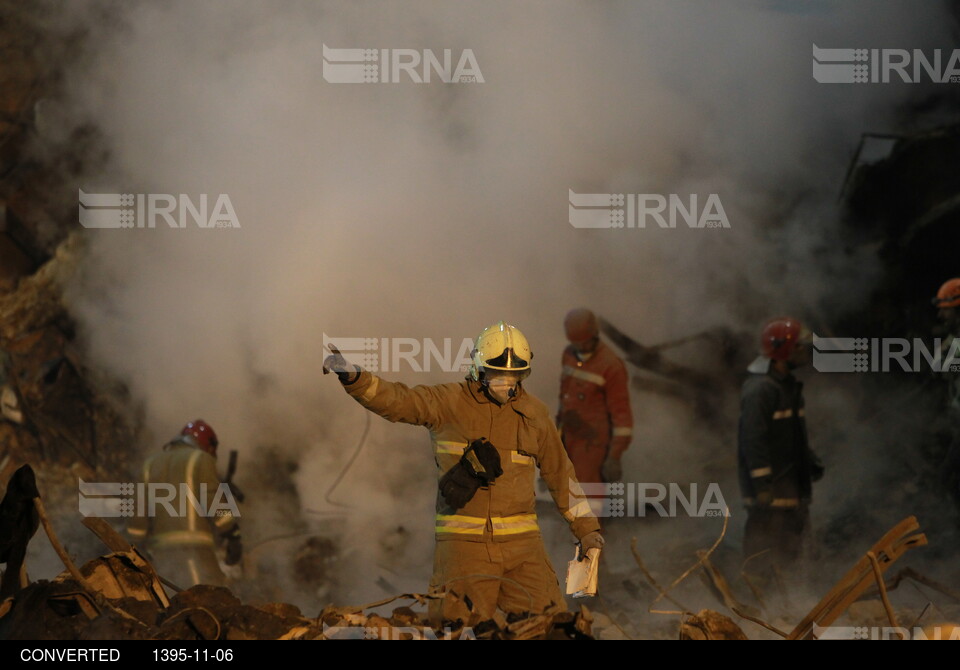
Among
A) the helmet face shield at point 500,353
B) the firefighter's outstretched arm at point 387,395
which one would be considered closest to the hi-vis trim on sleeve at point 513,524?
the firefighter's outstretched arm at point 387,395

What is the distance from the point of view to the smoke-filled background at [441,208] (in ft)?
25.0

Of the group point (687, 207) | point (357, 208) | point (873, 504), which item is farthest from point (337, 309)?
point (873, 504)

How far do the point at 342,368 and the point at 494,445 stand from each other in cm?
89

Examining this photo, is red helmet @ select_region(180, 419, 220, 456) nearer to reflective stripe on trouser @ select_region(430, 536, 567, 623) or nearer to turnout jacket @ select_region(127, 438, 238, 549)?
turnout jacket @ select_region(127, 438, 238, 549)

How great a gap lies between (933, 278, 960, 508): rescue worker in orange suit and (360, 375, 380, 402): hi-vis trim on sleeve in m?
4.96

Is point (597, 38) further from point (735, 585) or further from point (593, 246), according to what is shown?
point (735, 585)

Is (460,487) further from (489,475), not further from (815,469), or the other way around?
(815,469)

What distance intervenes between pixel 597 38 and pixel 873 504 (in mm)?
4155

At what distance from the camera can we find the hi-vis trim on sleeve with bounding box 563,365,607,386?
7469 mm

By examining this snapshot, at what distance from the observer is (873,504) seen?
7.71m

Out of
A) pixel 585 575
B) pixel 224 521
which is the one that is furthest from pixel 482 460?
pixel 224 521

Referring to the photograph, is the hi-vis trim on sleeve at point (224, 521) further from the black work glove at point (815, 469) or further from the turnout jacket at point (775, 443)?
the black work glove at point (815, 469)

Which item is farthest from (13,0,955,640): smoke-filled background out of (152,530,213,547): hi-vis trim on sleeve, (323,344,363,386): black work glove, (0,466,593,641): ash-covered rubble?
(0,466,593,641): ash-covered rubble

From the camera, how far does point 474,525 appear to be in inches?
189
